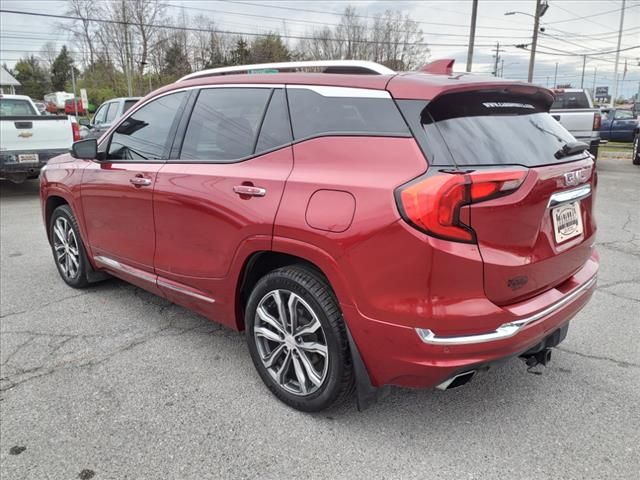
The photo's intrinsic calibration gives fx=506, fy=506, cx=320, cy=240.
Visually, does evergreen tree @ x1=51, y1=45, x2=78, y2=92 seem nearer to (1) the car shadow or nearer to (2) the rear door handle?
(1) the car shadow

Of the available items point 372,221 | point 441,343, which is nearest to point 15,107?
point 372,221

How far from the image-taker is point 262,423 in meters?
2.69

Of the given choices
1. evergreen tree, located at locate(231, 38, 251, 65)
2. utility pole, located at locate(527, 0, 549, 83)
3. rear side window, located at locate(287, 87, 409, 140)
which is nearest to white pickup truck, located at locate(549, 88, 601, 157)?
rear side window, located at locate(287, 87, 409, 140)

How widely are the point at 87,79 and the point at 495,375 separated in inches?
2389

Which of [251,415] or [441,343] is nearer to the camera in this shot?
[441,343]

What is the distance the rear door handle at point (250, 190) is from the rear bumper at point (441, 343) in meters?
0.78

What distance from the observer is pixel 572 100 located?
1341cm

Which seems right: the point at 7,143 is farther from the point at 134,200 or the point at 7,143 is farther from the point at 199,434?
the point at 199,434

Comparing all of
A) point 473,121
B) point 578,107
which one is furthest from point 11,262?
point 578,107

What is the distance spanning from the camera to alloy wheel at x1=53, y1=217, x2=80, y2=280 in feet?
15.3

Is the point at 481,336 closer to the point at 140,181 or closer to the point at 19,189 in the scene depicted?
the point at 140,181

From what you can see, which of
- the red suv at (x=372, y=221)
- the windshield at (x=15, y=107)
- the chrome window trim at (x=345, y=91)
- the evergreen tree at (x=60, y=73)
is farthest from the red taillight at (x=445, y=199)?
the evergreen tree at (x=60, y=73)

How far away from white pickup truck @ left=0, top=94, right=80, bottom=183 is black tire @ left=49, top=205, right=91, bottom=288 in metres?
5.26

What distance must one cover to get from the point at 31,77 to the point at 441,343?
9241 cm
